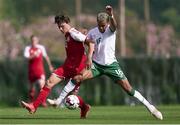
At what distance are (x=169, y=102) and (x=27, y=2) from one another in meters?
43.0

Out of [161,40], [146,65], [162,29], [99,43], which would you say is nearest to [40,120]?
[99,43]

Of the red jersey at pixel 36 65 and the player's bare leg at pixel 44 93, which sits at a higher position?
the player's bare leg at pixel 44 93

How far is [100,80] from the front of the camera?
34.9m

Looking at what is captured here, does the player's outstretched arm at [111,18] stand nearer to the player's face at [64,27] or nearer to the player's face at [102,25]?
the player's face at [102,25]

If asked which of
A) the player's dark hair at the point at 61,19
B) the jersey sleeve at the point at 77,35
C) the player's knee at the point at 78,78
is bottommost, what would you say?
the player's knee at the point at 78,78

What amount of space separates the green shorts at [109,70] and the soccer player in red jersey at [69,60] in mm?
452

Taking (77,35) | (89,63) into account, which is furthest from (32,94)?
(89,63)

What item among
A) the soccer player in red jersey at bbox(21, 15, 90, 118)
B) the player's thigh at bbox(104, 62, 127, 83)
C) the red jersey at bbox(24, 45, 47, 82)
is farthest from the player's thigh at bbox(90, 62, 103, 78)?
the red jersey at bbox(24, 45, 47, 82)

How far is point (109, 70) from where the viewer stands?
21234mm

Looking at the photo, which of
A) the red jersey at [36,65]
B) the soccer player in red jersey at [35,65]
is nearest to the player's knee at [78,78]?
the soccer player in red jersey at [35,65]

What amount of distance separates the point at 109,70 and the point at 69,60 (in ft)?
3.23

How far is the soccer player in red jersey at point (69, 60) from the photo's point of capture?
A: 21.1 m

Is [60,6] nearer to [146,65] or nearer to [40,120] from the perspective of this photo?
[146,65]

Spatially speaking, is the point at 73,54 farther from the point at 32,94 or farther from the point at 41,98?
the point at 32,94
